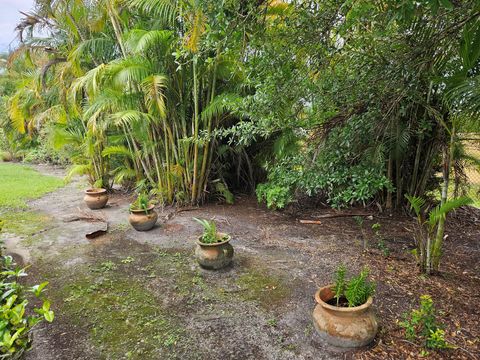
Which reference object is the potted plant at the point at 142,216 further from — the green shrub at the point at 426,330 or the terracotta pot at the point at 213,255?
the green shrub at the point at 426,330

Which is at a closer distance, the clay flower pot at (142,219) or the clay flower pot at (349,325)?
the clay flower pot at (349,325)

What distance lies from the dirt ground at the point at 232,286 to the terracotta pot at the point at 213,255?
87 mm

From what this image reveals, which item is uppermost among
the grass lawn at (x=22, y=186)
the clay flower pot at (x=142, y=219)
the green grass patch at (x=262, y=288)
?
the clay flower pot at (x=142, y=219)

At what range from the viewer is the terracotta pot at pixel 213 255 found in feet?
10.0

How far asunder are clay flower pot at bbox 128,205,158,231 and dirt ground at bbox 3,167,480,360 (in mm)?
136

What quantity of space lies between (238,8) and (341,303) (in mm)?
1914

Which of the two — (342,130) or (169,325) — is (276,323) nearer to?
(169,325)

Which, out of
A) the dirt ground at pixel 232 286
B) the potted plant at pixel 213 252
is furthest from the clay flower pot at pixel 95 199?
the potted plant at pixel 213 252

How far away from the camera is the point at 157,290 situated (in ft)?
9.07

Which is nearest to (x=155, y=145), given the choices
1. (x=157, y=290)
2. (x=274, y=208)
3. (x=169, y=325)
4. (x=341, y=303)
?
(x=274, y=208)

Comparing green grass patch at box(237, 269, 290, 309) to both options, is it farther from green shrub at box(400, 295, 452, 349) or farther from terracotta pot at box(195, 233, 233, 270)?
green shrub at box(400, 295, 452, 349)

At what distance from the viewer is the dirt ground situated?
204 cm

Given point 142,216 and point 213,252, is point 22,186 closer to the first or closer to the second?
point 142,216

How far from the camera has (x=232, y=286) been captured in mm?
2814
